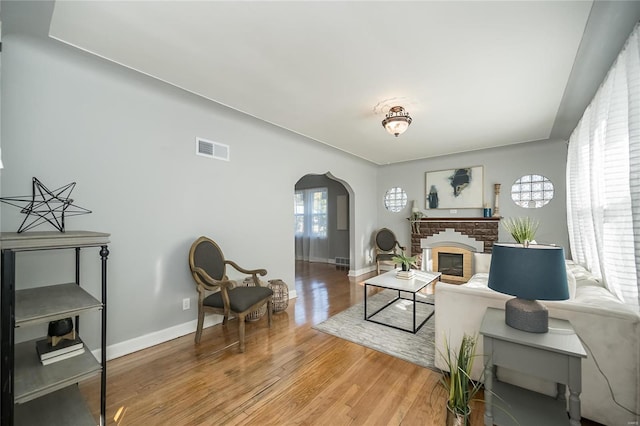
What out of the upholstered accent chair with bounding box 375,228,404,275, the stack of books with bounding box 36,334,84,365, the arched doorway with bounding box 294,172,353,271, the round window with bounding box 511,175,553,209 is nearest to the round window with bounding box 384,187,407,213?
the upholstered accent chair with bounding box 375,228,404,275

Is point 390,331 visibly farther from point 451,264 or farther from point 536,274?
point 451,264

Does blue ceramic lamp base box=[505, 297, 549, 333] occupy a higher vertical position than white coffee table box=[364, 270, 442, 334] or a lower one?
higher

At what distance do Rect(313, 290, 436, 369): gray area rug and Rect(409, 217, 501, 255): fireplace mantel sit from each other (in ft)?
7.57

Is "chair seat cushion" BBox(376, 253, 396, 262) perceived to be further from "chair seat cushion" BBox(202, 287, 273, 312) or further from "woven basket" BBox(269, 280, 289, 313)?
"chair seat cushion" BBox(202, 287, 273, 312)

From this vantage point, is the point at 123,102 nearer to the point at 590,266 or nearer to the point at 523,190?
the point at 590,266

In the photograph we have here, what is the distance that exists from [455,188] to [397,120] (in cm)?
337

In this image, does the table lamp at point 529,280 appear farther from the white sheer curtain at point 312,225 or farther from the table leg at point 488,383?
the white sheer curtain at point 312,225

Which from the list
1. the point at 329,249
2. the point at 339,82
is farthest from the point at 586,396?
the point at 329,249

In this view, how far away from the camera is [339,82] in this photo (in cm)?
254

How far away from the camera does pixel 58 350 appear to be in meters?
1.59

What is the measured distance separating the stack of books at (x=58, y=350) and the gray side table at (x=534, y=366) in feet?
8.34

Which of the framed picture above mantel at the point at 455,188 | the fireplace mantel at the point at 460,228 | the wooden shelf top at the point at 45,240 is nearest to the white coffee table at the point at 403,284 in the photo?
the fireplace mantel at the point at 460,228

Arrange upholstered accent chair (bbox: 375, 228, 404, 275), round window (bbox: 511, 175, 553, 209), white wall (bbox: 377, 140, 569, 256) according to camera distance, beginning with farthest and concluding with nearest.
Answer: upholstered accent chair (bbox: 375, 228, 404, 275)
round window (bbox: 511, 175, 553, 209)
white wall (bbox: 377, 140, 569, 256)

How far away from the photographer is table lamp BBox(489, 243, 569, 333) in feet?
4.89
